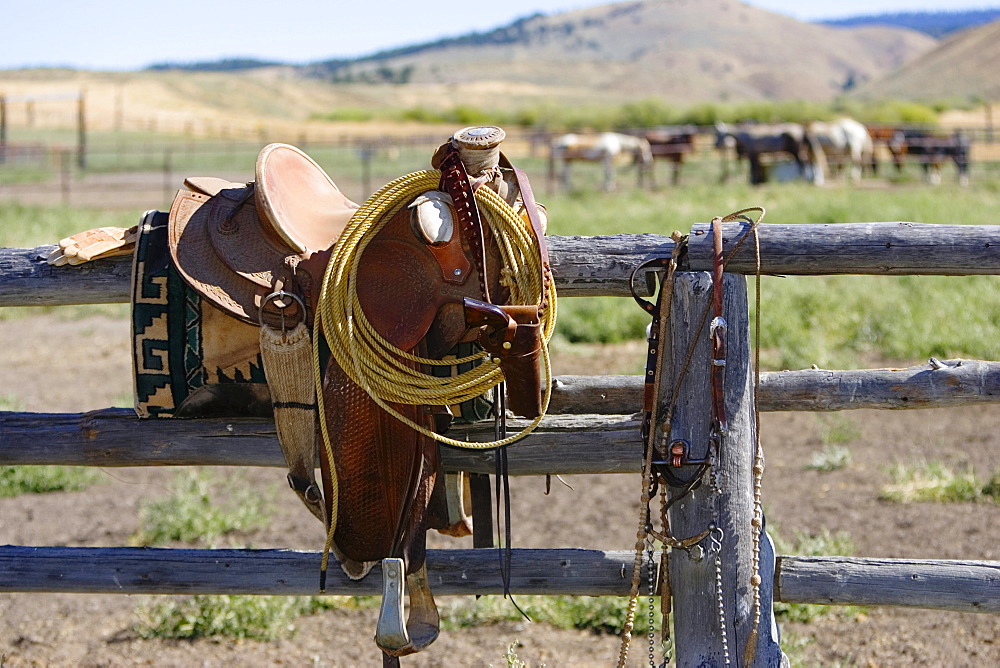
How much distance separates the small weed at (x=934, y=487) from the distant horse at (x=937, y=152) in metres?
13.5

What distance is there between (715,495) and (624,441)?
46 cm

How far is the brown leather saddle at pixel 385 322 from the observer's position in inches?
80.0

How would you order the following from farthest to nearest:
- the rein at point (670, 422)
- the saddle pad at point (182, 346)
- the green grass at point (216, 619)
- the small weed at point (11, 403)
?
the small weed at point (11, 403) < the green grass at point (216, 619) < the saddle pad at point (182, 346) < the rein at point (670, 422)

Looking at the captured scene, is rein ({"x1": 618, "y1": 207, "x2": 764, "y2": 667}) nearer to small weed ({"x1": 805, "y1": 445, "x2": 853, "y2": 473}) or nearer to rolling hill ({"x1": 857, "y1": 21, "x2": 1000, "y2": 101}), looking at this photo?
small weed ({"x1": 805, "y1": 445, "x2": 853, "y2": 473})

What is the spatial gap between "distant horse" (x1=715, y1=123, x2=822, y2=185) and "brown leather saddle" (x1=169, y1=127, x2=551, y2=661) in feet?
55.5

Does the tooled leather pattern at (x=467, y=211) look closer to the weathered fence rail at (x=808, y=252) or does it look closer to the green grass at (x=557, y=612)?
the weathered fence rail at (x=808, y=252)

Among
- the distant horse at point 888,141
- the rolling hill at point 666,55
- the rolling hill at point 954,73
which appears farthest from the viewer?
the rolling hill at point 666,55

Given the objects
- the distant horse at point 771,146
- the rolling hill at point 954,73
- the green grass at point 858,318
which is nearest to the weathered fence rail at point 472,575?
the green grass at point 858,318

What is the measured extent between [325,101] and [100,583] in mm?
74923

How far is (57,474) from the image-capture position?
4660mm

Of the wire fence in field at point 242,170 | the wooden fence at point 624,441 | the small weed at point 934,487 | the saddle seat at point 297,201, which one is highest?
the saddle seat at point 297,201

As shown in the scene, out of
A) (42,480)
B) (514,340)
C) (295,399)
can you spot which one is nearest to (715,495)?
(514,340)

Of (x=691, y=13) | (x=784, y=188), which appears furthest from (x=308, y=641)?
(x=691, y=13)

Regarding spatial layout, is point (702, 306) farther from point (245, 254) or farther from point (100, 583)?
point (100, 583)
